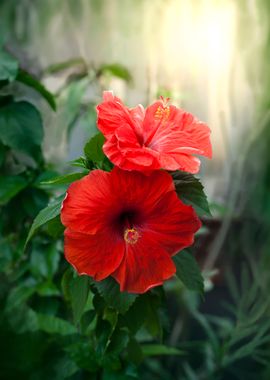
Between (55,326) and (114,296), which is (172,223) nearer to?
(114,296)

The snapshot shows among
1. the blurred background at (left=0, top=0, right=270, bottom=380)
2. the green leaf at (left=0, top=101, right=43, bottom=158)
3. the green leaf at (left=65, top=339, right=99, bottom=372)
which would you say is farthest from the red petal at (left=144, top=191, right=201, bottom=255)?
the blurred background at (left=0, top=0, right=270, bottom=380)

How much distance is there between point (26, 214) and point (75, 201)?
1.37 ft

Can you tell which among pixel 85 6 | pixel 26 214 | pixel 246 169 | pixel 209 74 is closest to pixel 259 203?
pixel 246 169

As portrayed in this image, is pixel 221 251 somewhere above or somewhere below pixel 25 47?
below

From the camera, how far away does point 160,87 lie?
1978mm

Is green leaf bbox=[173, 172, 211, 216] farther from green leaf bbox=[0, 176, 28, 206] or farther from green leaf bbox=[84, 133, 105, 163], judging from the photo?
green leaf bbox=[0, 176, 28, 206]

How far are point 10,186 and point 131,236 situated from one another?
0.41m

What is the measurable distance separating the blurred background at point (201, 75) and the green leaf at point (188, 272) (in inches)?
43.4

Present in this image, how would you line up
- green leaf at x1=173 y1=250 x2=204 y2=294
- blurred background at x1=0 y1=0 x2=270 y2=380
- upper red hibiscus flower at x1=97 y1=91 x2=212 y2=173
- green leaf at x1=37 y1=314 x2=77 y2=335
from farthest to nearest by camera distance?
blurred background at x1=0 y1=0 x2=270 y2=380
green leaf at x1=37 y1=314 x2=77 y2=335
green leaf at x1=173 y1=250 x2=204 y2=294
upper red hibiscus flower at x1=97 y1=91 x2=212 y2=173

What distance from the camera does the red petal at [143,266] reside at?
0.73 m

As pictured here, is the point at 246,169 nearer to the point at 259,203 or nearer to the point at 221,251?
the point at 259,203

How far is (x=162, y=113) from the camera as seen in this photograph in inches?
31.1

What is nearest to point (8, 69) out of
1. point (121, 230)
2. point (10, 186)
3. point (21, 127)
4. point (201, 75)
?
point (21, 127)

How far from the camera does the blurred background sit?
1979mm
